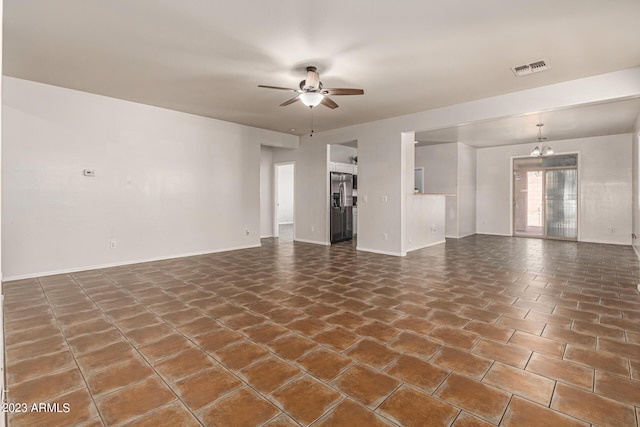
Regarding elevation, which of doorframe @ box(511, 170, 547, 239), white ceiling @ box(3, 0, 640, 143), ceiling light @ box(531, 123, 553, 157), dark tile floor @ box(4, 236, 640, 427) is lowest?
dark tile floor @ box(4, 236, 640, 427)

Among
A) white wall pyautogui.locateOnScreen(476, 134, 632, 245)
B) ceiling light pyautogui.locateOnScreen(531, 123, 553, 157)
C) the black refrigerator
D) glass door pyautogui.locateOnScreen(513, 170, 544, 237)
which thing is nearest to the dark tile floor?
the black refrigerator

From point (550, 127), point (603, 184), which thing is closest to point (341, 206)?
point (550, 127)

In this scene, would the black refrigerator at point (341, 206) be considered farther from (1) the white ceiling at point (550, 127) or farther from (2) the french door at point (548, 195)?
(2) the french door at point (548, 195)

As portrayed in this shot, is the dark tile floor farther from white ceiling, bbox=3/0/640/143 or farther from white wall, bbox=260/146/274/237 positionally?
white wall, bbox=260/146/274/237

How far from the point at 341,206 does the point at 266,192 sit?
2.32 meters

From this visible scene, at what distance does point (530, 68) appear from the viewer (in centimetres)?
395

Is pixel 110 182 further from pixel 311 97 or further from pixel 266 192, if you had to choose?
pixel 266 192

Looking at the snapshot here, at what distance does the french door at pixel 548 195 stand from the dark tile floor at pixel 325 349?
444cm

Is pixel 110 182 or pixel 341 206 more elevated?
pixel 110 182

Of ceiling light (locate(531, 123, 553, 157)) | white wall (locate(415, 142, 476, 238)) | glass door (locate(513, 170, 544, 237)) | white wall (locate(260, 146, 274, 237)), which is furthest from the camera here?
glass door (locate(513, 170, 544, 237))

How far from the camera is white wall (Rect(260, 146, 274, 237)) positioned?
9.05m

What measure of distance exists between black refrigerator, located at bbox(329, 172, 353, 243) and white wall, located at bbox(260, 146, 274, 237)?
214 centimetres

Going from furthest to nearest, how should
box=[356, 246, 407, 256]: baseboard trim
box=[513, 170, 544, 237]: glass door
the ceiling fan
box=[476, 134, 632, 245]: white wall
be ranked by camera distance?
box=[513, 170, 544, 237]: glass door → box=[476, 134, 632, 245]: white wall → box=[356, 246, 407, 256]: baseboard trim → the ceiling fan

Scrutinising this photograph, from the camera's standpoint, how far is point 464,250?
699cm
